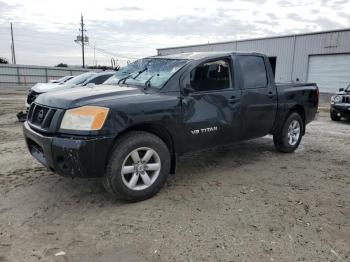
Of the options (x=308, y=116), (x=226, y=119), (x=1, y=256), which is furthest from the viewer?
(x=308, y=116)

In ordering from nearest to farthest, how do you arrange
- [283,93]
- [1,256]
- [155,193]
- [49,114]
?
1. [1,256]
2. [49,114]
3. [155,193]
4. [283,93]

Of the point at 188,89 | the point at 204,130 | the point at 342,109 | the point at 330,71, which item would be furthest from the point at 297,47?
the point at 188,89

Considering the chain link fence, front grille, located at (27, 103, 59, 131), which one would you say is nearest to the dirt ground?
front grille, located at (27, 103, 59, 131)

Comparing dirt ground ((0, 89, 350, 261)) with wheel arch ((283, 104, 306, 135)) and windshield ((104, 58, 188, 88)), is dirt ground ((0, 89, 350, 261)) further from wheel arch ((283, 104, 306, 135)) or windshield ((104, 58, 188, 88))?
windshield ((104, 58, 188, 88))

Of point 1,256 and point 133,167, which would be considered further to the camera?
point 133,167

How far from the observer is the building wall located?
71.9 feet

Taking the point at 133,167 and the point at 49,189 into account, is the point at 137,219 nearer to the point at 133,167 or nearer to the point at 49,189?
the point at 133,167

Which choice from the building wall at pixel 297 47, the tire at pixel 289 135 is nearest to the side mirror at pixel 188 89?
the tire at pixel 289 135

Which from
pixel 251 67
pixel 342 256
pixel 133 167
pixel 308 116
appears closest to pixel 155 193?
pixel 133 167

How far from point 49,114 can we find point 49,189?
1121 mm

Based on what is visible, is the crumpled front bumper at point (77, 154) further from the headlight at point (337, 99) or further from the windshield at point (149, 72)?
the headlight at point (337, 99)

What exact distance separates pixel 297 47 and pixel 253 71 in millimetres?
20642

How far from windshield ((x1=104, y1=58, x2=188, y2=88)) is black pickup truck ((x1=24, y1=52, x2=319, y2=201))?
18 mm

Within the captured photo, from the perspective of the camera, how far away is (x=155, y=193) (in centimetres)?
429
